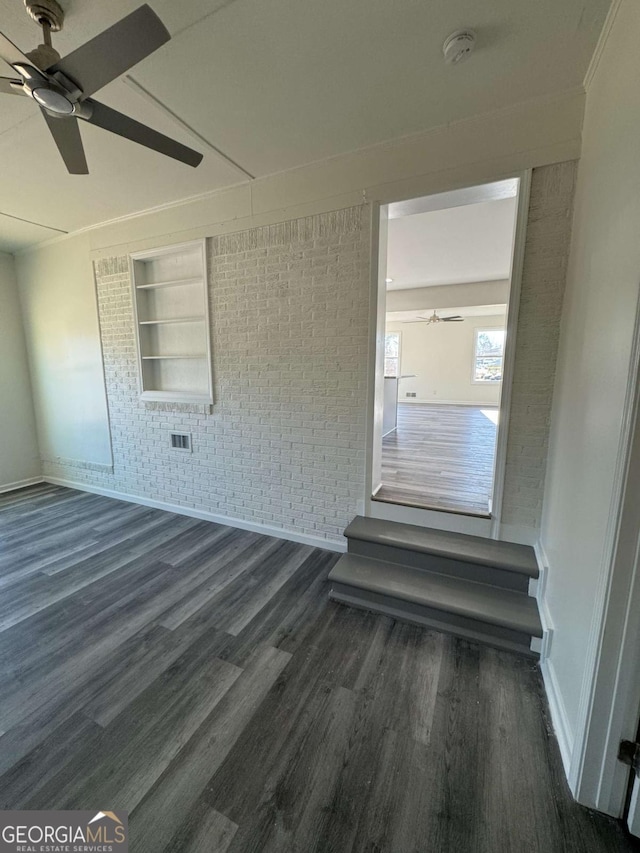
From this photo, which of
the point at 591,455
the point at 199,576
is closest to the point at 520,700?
the point at 591,455

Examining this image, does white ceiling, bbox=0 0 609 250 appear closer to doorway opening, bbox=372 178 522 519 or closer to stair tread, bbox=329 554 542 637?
doorway opening, bbox=372 178 522 519

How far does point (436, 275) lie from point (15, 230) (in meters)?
5.81

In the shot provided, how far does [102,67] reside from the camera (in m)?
1.31

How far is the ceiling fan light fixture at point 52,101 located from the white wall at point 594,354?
216cm

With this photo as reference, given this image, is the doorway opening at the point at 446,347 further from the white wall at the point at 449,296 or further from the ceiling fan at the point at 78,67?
the ceiling fan at the point at 78,67

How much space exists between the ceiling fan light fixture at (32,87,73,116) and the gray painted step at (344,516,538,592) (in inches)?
108

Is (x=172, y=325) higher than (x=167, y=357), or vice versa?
(x=172, y=325)

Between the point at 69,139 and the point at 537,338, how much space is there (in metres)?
2.79

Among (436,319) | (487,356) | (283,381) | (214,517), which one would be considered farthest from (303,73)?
(487,356)

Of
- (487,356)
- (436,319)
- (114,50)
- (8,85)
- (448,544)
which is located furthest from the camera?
(487,356)

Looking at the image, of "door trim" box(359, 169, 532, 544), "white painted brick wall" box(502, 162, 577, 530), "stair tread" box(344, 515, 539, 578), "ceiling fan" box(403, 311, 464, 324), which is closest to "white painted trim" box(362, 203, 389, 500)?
"door trim" box(359, 169, 532, 544)

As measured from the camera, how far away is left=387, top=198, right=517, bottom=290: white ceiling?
11.6 ft

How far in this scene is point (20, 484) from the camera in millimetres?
4680

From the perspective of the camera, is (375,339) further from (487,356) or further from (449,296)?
(487,356)
